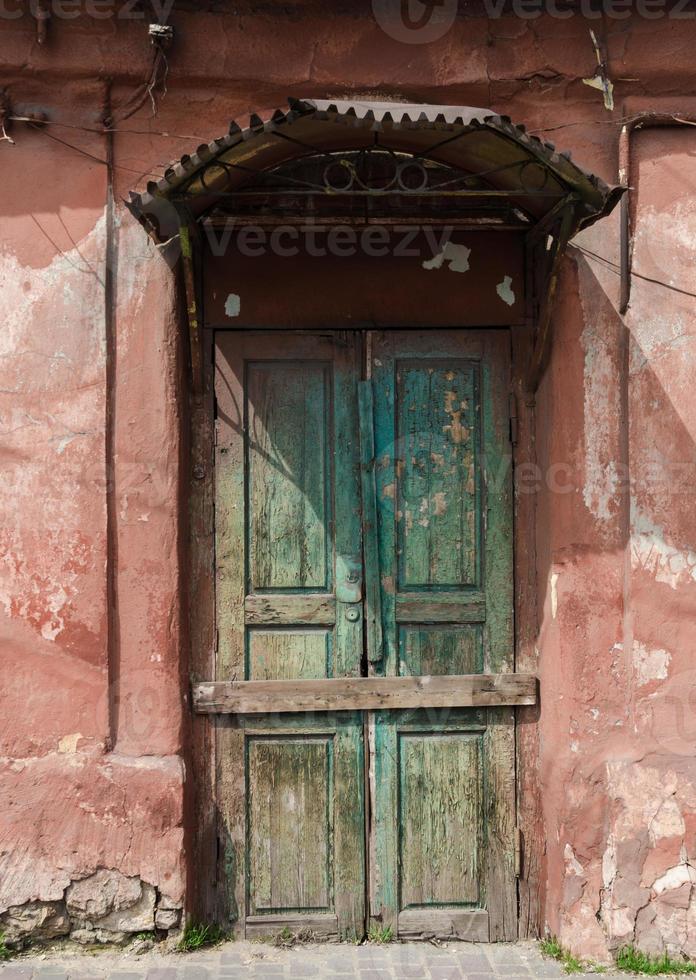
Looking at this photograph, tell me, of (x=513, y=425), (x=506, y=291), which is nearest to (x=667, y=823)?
(x=513, y=425)

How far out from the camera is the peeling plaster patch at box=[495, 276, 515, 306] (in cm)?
409

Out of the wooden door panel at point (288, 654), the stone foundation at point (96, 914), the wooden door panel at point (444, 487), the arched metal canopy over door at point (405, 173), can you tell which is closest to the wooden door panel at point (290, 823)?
the wooden door panel at point (288, 654)

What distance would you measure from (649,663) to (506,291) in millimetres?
1689

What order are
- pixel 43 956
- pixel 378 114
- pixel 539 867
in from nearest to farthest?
pixel 378 114, pixel 43 956, pixel 539 867

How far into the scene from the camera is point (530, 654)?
13.5 feet

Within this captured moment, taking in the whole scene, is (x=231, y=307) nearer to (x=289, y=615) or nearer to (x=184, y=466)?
(x=184, y=466)

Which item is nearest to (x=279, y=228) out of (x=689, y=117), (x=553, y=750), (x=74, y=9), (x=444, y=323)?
(x=444, y=323)

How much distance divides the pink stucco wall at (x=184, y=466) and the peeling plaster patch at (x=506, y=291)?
241 millimetres

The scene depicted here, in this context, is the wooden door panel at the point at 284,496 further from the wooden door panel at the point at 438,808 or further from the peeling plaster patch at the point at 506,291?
the peeling plaster patch at the point at 506,291

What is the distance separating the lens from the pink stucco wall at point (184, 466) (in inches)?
149

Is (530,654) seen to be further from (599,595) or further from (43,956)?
(43,956)

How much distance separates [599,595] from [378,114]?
2089 millimetres

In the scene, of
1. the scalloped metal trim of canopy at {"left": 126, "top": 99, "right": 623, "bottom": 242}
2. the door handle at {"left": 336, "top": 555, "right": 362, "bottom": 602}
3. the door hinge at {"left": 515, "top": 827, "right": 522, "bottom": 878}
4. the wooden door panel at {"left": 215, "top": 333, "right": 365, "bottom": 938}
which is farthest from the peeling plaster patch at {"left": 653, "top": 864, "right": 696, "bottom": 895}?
the scalloped metal trim of canopy at {"left": 126, "top": 99, "right": 623, "bottom": 242}

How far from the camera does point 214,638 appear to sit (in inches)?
159
